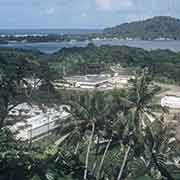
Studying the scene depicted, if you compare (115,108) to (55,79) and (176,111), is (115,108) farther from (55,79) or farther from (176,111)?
(55,79)

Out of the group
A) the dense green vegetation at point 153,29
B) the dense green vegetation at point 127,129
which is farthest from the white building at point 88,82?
the dense green vegetation at point 153,29

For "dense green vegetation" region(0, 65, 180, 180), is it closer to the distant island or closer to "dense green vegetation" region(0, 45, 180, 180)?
"dense green vegetation" region(0, 45, 180, 180)

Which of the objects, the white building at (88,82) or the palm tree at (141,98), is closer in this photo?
the palm tree at (141,98)

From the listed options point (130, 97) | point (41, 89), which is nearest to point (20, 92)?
point (41, 89)

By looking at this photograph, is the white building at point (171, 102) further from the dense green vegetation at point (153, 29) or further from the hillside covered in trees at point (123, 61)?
the dense green vegetation at point (153, 29)

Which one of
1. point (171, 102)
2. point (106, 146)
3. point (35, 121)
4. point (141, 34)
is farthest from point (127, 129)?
point (141, 34)

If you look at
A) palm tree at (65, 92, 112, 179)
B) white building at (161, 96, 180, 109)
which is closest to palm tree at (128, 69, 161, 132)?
palm tree at (65, 92, 112, 179)
